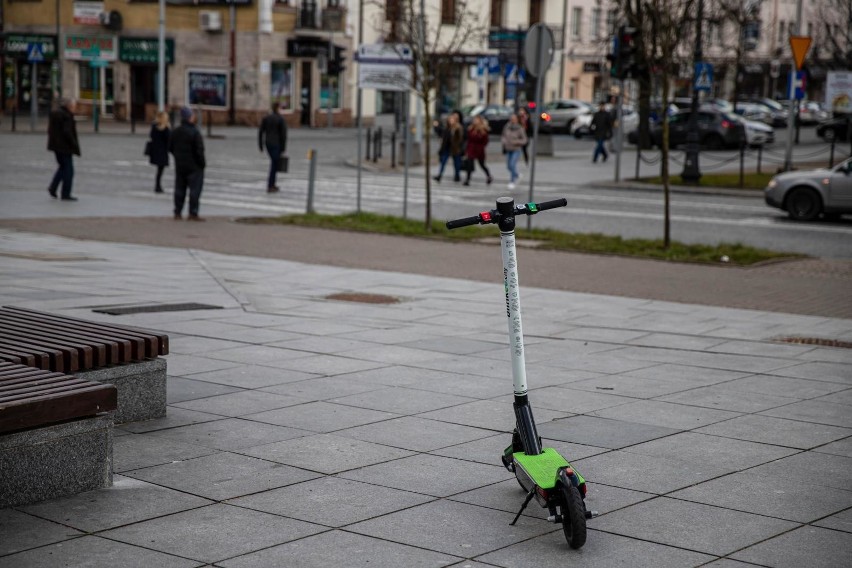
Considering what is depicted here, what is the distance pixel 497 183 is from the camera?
3053 cm

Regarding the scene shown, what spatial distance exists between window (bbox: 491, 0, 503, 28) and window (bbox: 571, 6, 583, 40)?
7080 millimetres

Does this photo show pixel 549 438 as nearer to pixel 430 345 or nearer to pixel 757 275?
pixel 430 345

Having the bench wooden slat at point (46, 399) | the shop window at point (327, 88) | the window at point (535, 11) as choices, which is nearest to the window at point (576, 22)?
the window at point (535, 11)

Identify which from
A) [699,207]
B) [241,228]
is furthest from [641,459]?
[699,207]

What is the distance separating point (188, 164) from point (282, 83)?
3922 cm

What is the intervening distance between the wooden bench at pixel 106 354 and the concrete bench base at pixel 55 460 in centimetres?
78

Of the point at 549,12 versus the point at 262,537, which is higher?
the point at 549,12

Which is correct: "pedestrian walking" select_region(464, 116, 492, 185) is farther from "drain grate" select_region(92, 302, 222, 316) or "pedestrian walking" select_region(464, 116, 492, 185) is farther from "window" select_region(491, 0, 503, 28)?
"window" select_region(491, 0, 503, 28)

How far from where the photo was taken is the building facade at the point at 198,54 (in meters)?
57.0

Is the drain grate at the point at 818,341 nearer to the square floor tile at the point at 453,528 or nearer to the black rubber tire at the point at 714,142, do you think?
the square floor tile at the point at 453,528

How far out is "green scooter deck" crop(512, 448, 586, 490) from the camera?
5020 mm

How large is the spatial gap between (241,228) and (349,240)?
2.11m

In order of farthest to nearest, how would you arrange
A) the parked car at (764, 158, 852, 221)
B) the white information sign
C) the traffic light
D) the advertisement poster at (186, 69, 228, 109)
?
the advertisement poster at (186, 69, 228, 109), the traffic light, the parked car at (764, 158, 852, 221), the white information sign

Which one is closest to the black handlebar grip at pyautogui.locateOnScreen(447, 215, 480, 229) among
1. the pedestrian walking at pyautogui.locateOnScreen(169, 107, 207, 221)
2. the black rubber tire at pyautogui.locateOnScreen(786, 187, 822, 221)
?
the pedestrian walking at pyautogui.locateOnScreen(169, 107, 207, 221)
